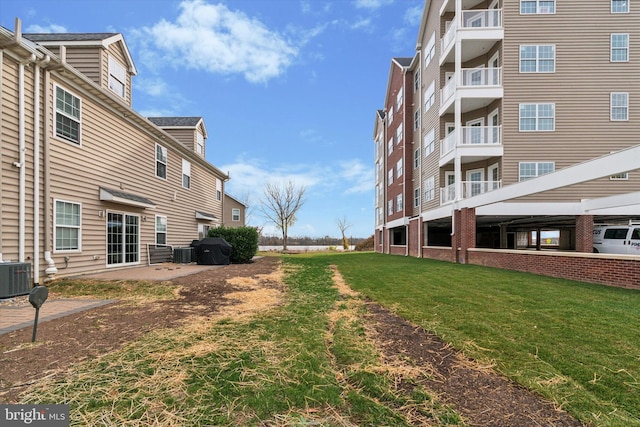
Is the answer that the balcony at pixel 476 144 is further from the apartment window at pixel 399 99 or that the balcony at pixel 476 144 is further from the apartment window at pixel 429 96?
the apartment window at pixel 399 99

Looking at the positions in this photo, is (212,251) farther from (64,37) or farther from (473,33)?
(473,33)

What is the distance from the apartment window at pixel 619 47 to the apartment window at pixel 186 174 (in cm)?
2377

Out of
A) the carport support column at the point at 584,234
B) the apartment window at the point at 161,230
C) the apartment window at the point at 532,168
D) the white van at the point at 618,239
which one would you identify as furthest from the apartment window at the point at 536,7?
the apartment window at the point at 161,230

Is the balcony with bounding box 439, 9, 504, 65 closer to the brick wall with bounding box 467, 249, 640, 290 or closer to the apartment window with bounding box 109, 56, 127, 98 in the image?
the brick wall with bounding box 467, 249, 640, 290

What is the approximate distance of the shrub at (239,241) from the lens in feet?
51.2

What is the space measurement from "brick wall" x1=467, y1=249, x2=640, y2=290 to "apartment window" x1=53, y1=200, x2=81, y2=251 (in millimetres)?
14616

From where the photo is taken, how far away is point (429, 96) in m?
20.3

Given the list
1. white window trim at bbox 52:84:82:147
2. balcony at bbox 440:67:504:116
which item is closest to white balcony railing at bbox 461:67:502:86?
balcony at bbox 440:67:504:116

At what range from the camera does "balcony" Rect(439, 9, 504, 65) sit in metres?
15.9

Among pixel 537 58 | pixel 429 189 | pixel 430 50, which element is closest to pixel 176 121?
pixel 429 189

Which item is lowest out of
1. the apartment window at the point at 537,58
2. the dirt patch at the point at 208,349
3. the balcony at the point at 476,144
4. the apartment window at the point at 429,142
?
the dirt patch at the point at 208,349

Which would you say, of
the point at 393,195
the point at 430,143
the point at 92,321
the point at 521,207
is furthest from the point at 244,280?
the point at 393,195

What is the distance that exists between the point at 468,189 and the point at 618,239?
7257mm

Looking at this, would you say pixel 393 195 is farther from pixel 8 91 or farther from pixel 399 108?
pixel 8 91
